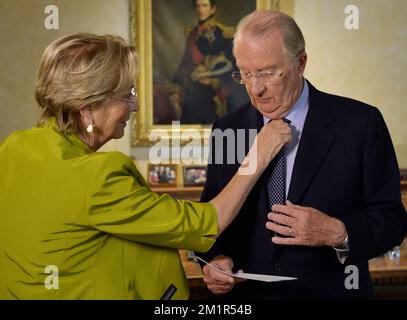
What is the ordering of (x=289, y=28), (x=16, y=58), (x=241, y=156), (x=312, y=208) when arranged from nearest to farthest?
(x=312, y=208) → (x=289, y=28) → (x=241, y=156) → (x=16, y=58)

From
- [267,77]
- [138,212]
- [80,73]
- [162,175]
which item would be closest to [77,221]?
[138,212]

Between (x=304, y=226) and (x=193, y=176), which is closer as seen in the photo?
(x=304, y=226)

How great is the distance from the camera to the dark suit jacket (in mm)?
2135

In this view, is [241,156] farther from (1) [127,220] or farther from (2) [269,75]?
(1) [127,220]

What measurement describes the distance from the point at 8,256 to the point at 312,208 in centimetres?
97

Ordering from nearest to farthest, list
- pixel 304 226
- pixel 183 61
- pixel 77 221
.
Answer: pixel 77 221, pixel 304 226, pixel 183 61

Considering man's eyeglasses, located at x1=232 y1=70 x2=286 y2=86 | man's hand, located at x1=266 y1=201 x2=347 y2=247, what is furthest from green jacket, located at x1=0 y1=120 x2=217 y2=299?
man's eyeglasses, located at x1=232 y1=70 x2=286 y2=86

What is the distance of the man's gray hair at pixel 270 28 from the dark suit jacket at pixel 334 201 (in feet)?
0.80

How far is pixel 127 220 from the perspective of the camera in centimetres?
168

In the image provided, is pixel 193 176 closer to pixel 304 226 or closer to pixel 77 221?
pixel 304 226

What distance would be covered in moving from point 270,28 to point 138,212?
91 cm

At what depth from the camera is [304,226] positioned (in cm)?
200
